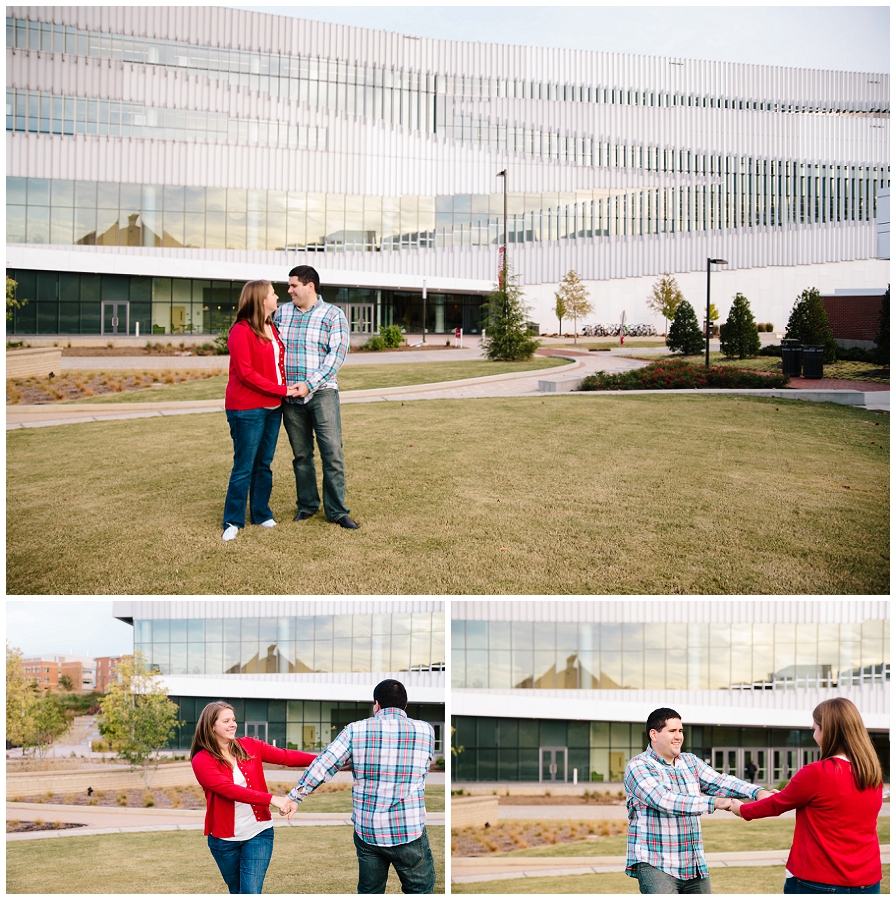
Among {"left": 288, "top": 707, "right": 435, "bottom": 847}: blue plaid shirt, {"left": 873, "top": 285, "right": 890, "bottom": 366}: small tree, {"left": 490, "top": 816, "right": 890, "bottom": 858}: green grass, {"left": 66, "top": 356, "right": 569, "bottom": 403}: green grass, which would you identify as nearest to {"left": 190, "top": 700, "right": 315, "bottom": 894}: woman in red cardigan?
{"left": 288, "top": 707, "right": 435, "bottom": 847}: blue plaid shirt

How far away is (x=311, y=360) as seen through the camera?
623 centimetres

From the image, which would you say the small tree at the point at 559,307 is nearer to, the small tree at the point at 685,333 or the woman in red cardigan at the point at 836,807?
the small tree at the point at 685,333

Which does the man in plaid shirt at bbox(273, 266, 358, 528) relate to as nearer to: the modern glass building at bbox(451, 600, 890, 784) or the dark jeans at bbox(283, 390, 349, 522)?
the dark jeans at bbox(283, 390, 349, 522)

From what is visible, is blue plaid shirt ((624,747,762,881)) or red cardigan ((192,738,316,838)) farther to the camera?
red cardigan ((192,738,316,838))

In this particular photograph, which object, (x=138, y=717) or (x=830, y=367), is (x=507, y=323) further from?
(x=138, y=717)

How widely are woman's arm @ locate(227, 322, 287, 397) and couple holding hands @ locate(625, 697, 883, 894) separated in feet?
10.7

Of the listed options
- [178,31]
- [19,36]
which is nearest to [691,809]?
[178,31]

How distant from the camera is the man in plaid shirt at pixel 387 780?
14.4 ft

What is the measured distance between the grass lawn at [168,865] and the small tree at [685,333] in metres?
6.08

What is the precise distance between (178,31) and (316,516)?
334 inches

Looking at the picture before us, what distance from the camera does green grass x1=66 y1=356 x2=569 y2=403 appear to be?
1050 centimetres

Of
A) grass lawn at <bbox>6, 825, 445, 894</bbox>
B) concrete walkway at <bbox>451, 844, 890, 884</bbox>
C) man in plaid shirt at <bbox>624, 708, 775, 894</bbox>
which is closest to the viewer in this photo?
man in plaid shirt at <bbox>624, 708, 775, 894</bbox>

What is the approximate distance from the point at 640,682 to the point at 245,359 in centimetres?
618

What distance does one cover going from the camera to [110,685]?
8320 millimetres
